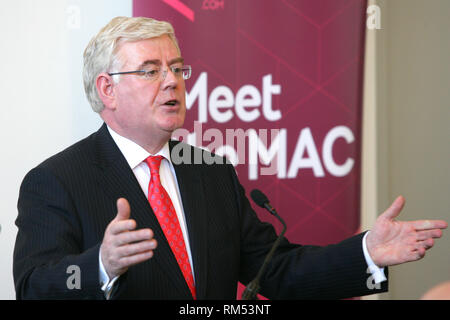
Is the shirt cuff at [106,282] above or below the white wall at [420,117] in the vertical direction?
below

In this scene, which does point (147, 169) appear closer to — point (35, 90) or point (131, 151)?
point (131, 151)

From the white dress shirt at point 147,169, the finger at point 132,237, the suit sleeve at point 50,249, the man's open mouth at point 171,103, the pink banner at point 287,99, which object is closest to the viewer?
the finger at point 132,237

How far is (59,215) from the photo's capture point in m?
2.02

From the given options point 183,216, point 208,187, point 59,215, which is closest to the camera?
point 59,215

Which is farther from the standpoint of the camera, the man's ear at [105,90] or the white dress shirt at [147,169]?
the man's ear at [105,90]

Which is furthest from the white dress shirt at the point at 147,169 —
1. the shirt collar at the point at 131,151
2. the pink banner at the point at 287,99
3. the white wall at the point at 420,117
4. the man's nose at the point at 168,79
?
the white wall at the point at 420,117

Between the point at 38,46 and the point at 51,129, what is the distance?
1.58ft

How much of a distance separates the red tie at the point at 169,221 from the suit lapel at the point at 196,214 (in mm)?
34

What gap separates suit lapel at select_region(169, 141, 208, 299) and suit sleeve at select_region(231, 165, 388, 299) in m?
0.24

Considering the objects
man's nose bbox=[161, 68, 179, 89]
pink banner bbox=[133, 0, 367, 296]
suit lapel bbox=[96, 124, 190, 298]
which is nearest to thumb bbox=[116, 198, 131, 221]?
suit lapel bbox=[96, 124, 190, 298]

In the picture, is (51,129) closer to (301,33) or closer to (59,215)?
(59,215)

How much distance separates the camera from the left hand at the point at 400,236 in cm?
197

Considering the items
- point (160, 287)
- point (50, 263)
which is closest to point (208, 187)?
point (160, 287)

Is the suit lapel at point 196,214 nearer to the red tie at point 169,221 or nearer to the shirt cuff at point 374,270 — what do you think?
the red tie at point 169,221
